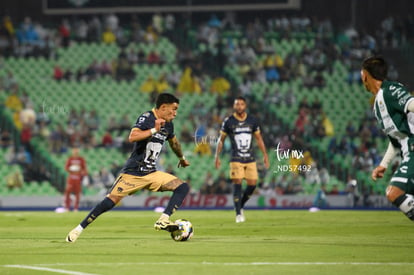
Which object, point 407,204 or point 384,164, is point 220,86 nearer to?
point 384,164

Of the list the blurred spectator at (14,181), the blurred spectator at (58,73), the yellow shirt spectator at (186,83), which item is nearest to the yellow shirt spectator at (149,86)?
the yellow shirt spectator at (186,83)

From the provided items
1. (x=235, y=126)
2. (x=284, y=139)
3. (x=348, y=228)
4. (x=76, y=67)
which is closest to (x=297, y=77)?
(x=284, y=139)

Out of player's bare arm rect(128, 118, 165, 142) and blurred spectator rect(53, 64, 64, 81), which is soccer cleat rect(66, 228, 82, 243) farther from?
blurred spectator rect(53, 64, 64, 81)

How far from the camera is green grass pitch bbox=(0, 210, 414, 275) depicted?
9125 millimetres

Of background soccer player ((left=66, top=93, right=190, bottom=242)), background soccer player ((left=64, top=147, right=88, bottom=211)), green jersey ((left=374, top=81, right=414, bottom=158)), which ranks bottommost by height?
background soccer player ((left=64, top=147, right=88, bottom=211))

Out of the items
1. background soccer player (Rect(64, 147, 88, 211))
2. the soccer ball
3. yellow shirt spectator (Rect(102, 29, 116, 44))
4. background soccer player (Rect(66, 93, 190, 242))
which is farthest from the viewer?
yellow shirt spectator (Rect(102, 29, 116, 44))

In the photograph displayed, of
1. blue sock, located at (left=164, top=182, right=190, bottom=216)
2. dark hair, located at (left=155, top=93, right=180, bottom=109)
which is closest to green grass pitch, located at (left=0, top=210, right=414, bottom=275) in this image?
blue sock, located at (left=164, top=182, right=190, bottom=216)

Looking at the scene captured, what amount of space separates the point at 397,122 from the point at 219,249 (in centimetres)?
335

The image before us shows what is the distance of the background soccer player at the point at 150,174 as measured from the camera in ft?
41.5

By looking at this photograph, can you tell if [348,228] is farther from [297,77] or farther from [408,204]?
[297,77]

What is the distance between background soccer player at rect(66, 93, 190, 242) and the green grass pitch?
→ 0.51 m

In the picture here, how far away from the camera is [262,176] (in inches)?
1154

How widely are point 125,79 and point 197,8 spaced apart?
5.78m

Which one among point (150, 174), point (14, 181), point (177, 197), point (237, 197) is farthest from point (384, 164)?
point (14, 181)
